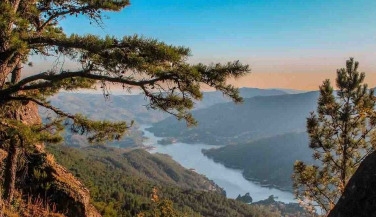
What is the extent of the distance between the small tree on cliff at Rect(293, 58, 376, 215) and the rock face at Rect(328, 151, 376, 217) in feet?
46.3

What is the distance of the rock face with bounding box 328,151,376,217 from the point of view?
578cm

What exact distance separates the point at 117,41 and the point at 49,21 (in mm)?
4518

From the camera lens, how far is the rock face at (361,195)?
19.0ft

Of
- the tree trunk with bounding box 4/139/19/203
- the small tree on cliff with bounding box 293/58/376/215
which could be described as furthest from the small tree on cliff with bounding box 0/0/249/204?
the small tree on cliff with bounding box 293/58/376/215

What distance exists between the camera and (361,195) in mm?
6016

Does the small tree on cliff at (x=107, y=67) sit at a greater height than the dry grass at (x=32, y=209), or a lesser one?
greater

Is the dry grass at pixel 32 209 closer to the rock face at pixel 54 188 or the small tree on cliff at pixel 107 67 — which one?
the rock face at pixel 54 188

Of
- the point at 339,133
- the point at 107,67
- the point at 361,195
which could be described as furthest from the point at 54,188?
the point at 339,133

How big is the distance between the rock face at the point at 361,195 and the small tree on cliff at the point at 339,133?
1412 centimetres

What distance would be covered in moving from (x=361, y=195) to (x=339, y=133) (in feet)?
52.6

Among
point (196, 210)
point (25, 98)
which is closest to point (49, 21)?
point (25, 98)

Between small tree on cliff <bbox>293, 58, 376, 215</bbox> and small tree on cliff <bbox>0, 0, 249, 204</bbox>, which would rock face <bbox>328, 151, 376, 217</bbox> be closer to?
small tree on cliff <bbox>0, 0, 249, 204</bbox>

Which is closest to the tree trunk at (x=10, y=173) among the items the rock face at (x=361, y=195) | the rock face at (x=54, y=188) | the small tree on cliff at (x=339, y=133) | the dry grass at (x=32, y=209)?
the dry grass at (x=32, y=209)

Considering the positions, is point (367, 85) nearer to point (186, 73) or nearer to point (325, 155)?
point (325, 155)
